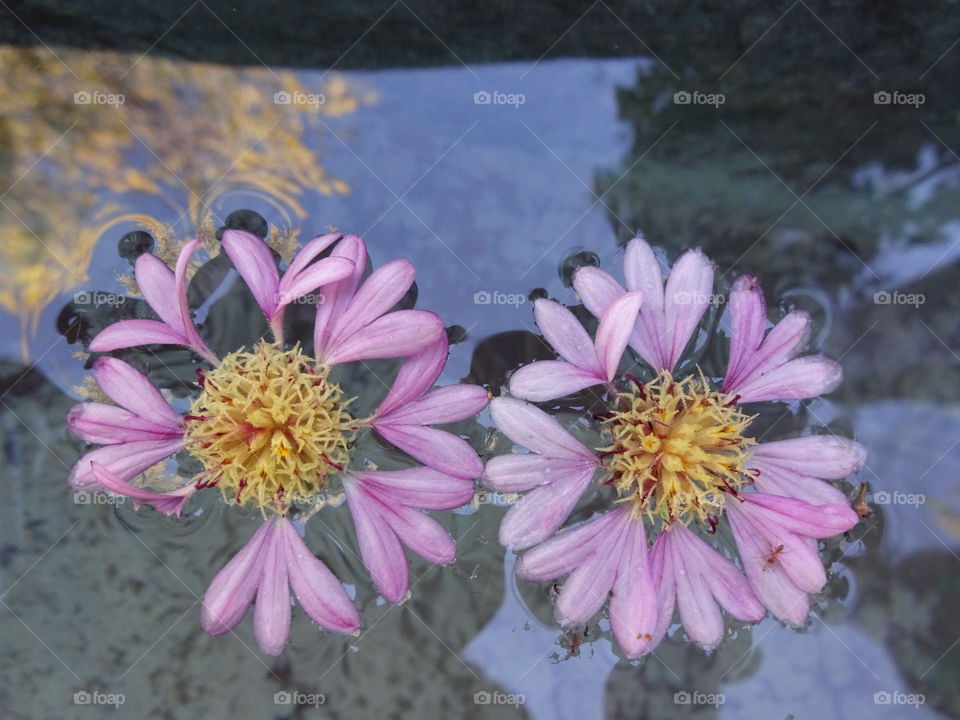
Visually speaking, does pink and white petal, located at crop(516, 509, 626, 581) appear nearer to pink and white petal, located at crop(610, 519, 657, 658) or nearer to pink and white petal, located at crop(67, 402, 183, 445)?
pink and white petal, located at crop(610, 519, 657, 658)

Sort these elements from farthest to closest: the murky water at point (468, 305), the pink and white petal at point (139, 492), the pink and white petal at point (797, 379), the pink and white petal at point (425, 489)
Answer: the murky water at point (468, 305), the pink and white petal at point (797, 379), the pink and white petal at point (425, 489), the pink and white petal at point (139, 492)

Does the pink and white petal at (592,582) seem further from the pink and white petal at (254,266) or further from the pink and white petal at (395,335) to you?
the pink and white petal at (254,266)

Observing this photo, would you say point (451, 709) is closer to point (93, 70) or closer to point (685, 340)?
point (685, 340)

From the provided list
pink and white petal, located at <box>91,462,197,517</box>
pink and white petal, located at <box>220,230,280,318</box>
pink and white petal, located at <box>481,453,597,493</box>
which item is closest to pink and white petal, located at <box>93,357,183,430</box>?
pink and white petal, located at <box>91,462,197,517</box>

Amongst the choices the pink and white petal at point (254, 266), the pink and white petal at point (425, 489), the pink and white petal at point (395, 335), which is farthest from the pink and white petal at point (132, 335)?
the pink and white petal at point (425, 489)

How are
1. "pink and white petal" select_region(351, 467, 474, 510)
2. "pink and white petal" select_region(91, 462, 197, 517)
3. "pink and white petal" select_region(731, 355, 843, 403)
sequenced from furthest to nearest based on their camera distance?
"pink and white petal" select_region(731, 355, 843, 403) → "pink and white petal" select_region(351, 467, 474, 510) → "pink and white petal" select_region(91, 462, 197, 517)

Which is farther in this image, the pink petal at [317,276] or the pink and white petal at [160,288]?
the pink and white petal at [160,288]

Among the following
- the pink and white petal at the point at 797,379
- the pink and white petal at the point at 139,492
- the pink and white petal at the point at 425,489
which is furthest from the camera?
the pink and white petal at the point at 797,379
